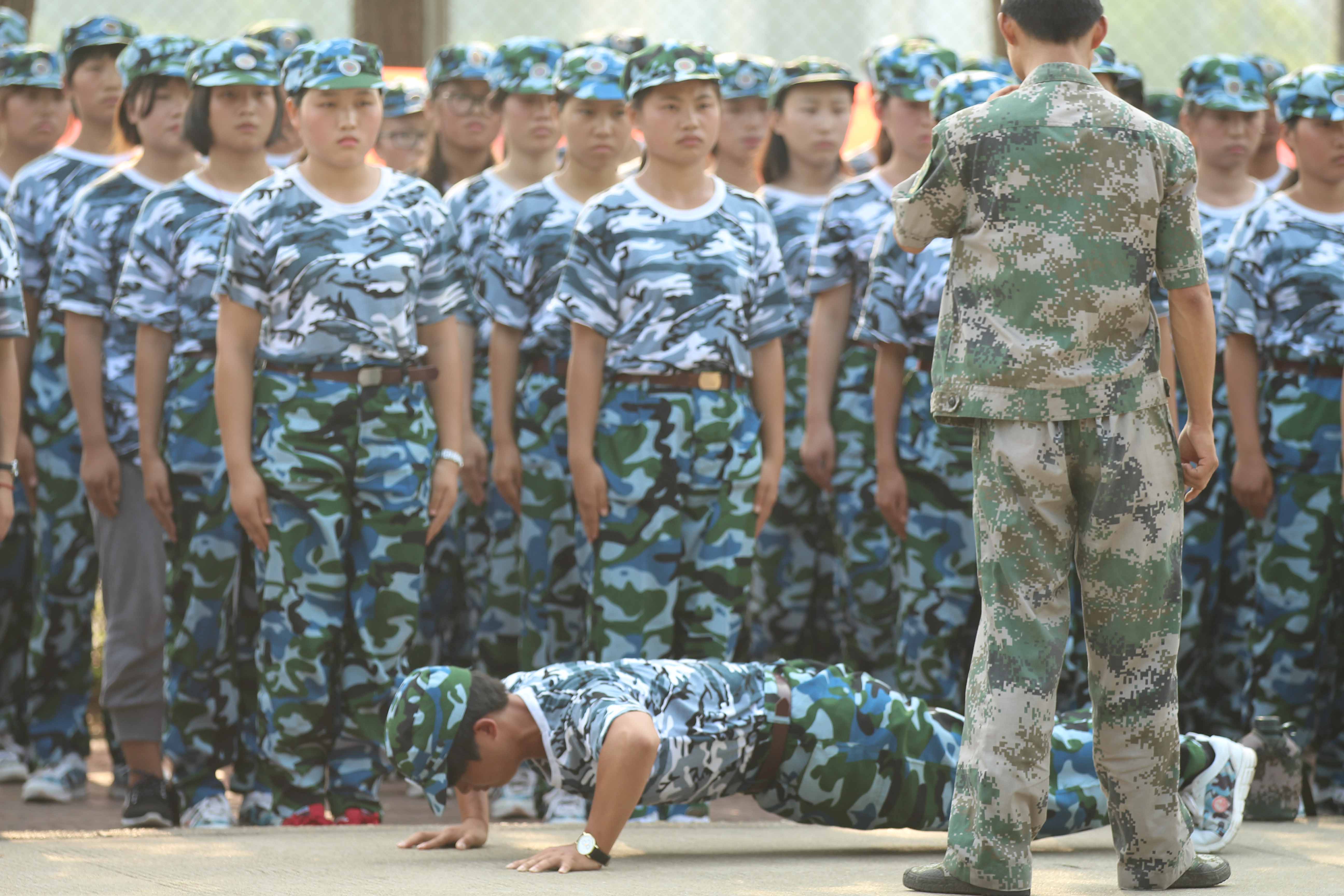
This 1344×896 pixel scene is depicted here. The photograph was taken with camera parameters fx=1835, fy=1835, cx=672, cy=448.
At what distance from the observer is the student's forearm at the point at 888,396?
570cm

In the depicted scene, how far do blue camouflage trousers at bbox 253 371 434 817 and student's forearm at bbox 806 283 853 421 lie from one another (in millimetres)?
1597

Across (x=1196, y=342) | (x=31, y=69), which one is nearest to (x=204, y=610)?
(x=31, y=69)

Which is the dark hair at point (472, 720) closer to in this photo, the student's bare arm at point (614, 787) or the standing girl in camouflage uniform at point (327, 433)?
the student's bare arm at point (614, 787)

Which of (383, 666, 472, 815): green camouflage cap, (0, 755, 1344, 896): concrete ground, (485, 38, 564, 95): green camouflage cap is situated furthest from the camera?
(485, 38, 564, 95): green camouflage cap

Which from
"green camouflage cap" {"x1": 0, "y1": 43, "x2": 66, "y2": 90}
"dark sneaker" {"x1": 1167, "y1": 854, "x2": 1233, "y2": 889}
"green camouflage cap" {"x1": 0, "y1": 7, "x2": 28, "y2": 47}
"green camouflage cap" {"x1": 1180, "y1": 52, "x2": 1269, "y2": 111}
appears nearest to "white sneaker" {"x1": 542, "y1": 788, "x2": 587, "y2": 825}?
"dark sneaker" {"x1": 1167, "y1": 854, "x2": 1233, "y2": 889}

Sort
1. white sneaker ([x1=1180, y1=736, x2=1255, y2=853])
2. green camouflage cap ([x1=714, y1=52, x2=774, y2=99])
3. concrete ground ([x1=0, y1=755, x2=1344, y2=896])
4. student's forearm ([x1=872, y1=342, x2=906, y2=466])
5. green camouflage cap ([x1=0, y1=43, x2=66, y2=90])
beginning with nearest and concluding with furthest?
concrete ground ([x1=0, y1=755, x2=1344, y2=896]) < white sneaker ([x1=1180, y1=736, x2=1255, y2=853]) < student's forearm ([x1=872, y1=342, x2=906, y2=466]) < green camouflage cap ([x1=0, y1=43, x2=66, y2=90]) < green camouflage cap ([x1=714, y1=52, x2=774, y2=99])

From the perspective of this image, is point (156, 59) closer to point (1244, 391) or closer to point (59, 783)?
point (59, 783)

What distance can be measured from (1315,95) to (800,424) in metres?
2.07

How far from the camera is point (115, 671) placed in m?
5.55

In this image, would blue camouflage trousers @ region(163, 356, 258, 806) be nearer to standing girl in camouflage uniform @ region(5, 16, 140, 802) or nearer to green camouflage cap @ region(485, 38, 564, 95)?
standing girl in camouflage uniform @ region(5, 16, 140, 802)

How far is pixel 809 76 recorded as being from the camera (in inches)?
269

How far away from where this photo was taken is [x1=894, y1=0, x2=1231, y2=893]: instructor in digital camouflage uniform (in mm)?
3557

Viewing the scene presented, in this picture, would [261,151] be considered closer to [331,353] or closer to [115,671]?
[331,353]

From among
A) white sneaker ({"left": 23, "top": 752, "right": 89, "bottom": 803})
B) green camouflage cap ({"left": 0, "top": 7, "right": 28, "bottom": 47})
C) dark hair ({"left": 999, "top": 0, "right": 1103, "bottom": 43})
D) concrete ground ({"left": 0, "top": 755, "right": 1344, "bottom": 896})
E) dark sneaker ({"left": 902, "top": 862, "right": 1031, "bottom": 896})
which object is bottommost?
white sneaker ({"left": 23, "top": 752, "right": 89, "bottom": 803})
